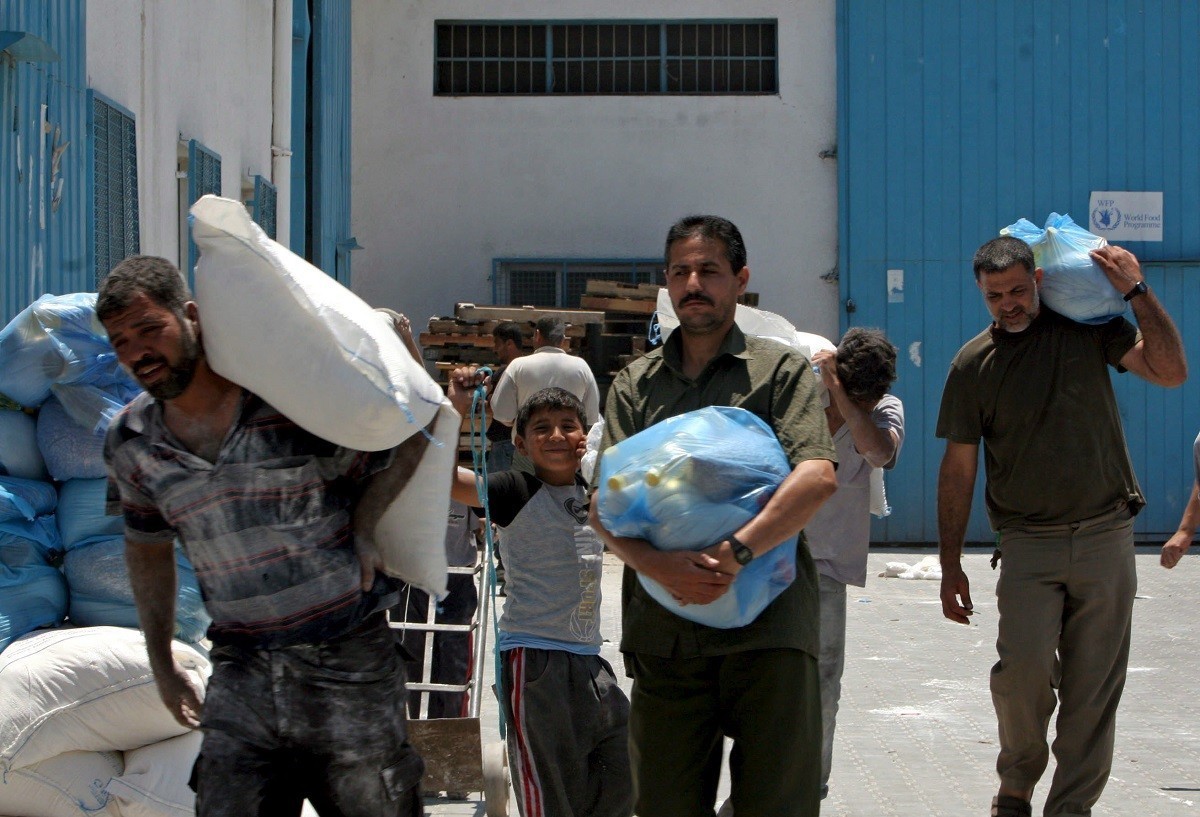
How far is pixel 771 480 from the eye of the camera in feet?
11.2

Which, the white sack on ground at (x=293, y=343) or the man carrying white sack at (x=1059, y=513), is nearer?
the white sack on ground at (x=293, y=343)

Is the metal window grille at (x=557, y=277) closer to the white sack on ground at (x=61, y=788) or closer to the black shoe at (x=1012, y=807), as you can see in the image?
the black shoe at (x=1012, y=807)

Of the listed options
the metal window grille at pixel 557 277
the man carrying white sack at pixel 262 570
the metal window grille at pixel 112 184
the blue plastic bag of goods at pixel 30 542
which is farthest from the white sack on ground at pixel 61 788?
the metal window grille at pixel 557 277

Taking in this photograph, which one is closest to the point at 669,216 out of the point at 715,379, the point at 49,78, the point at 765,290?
the point at 765,290

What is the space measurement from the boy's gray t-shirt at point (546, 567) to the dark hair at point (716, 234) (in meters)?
1.09

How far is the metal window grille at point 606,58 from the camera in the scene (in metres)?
15.3

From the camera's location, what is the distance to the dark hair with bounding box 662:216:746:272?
3760 mm

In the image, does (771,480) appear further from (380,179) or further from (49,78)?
(380,179)

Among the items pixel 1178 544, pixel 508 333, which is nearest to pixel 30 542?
pixel 1178 544

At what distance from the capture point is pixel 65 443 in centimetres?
488

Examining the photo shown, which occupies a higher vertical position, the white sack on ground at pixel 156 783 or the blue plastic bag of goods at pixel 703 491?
the blue plastic bag of goods at pixel 703 491

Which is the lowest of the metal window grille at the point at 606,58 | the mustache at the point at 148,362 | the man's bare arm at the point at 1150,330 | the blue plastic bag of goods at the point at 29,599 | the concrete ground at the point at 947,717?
the concrete ground at the point at 947,717

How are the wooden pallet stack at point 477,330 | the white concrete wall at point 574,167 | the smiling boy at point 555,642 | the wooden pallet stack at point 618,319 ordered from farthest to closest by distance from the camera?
1. the white concrete wall at point 574,167
2. the wooden pallet stack at point 618,319
3. the wooden pallet stack at point 477,330
4. the smiling boy at point 555,642

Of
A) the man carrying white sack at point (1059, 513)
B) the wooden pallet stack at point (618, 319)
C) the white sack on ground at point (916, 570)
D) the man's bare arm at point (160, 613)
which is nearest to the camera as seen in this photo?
the man's bare arm at point (160, 613)
